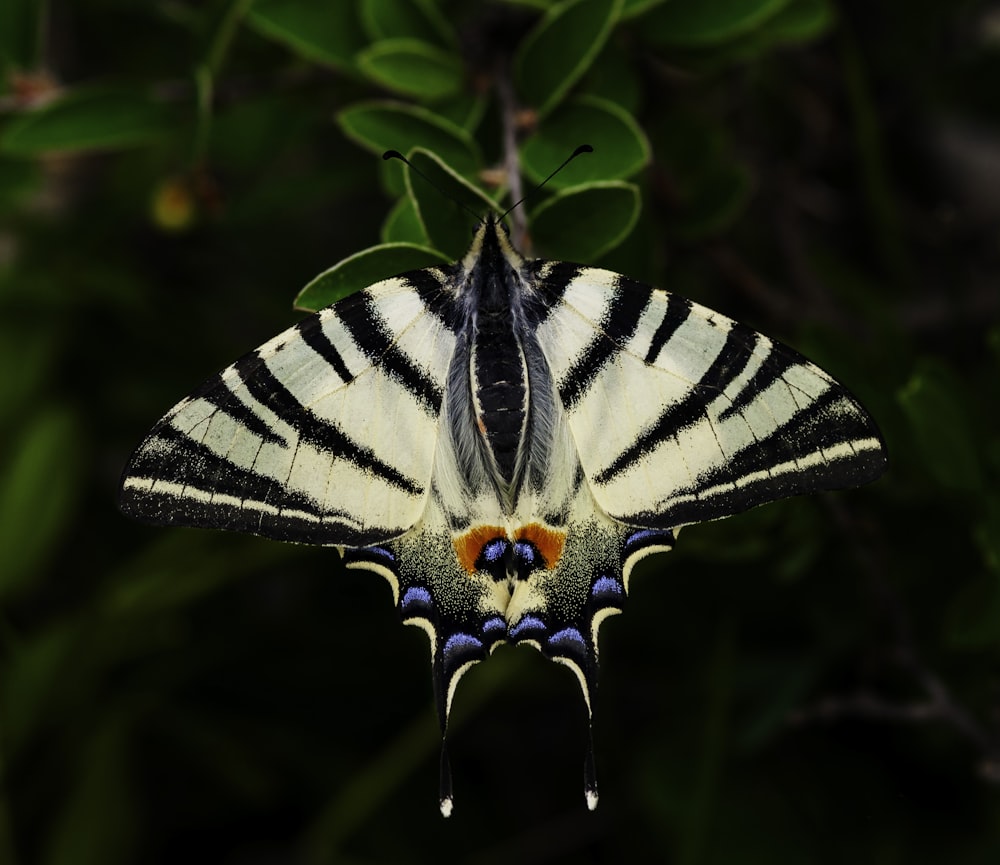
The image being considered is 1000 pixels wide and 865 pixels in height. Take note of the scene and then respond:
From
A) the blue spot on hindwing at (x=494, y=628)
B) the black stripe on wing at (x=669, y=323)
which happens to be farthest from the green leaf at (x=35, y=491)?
the black stripe on wing at (x=669, y=323)

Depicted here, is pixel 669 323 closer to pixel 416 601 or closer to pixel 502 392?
pixel 502 392

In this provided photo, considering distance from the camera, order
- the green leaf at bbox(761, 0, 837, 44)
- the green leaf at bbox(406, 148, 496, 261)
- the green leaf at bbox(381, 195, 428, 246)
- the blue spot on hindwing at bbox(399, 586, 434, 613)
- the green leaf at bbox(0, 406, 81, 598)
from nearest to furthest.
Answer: the green leaf at bbox(406, 148, 496, 261) < the green leaf at bbox(381, 195, 428, 246) < the blue spot on hindwing at bbox(399, 586, 434, 613) < the green leaf at bbox(761, 0, 837, 44) < the green leaf at bbox(0, 406, 81, 598)

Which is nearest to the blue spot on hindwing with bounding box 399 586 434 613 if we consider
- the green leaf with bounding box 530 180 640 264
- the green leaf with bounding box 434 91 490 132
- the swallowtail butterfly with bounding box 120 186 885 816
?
the swallowtail butterfly with bounding box 120 186 885 816

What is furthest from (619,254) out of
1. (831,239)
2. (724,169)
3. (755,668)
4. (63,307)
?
(63,307)

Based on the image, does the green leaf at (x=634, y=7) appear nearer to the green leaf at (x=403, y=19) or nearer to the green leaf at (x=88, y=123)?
the green leaf at (x=403, y=19)

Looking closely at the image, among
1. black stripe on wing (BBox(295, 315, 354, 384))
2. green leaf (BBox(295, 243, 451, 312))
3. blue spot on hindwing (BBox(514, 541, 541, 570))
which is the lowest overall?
blue spot on hindwing (BBox(514, 541, 541, 570))

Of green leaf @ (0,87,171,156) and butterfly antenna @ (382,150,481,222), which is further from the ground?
green leaf @ (0,87,171,156)

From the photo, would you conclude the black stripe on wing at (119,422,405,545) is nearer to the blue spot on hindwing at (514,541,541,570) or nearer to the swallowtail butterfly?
the swallowtail butterfly

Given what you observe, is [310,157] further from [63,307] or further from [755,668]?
[755,668]
